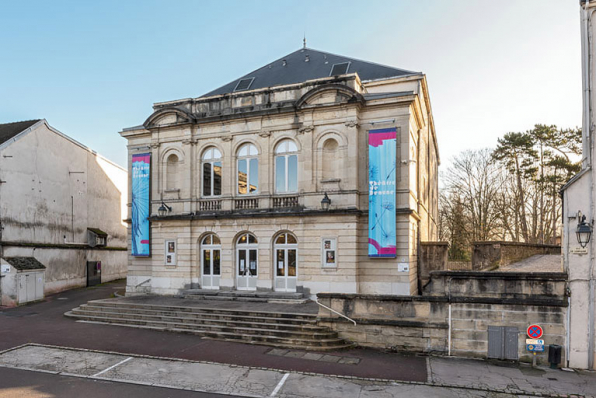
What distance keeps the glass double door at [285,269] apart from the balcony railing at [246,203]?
2.43 meters

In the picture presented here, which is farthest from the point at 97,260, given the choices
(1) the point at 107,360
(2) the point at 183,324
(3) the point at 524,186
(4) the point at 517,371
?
(3) the point at 524,186

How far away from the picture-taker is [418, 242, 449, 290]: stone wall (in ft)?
69.0

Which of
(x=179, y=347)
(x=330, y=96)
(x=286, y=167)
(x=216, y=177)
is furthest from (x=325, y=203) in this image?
(x=179, y=347)

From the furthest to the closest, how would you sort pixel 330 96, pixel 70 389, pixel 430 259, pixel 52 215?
pixel 52 215, pixel 430 259, pixel 330 96, pixel 70 389

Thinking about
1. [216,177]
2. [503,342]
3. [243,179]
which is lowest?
[503,342]

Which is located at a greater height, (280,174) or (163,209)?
(280,174)

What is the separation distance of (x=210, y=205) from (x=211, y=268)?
319cm

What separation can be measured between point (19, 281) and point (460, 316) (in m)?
21.5

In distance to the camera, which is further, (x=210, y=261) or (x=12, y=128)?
(x=12, y=128)

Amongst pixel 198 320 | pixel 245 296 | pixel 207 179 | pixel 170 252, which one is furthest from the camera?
pixel 207 179

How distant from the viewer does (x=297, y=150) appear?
1989 cm

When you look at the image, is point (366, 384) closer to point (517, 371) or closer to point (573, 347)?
point (517, 371)

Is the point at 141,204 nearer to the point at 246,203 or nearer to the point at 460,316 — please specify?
the point at 246,203

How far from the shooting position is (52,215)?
26.8 m
